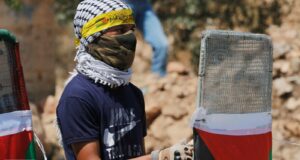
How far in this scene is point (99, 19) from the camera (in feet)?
8.70

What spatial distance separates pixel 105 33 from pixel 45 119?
4883 mm

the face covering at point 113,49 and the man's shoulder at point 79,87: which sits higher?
the face covering at point 113,49

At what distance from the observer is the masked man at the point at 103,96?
2.54 meters

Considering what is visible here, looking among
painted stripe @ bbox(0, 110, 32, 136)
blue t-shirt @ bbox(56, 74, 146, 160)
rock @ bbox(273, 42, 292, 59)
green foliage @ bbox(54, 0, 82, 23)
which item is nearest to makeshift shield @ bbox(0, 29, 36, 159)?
painted stripe @ bbox(0, 110, 32, 136)

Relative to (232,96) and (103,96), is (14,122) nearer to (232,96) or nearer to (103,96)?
(103,96)

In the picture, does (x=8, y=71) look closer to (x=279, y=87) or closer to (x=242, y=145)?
(x=242, y=145)

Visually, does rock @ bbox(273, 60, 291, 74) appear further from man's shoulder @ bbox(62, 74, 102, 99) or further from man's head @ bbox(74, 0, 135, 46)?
man's shoulder @ bbox(62, 74, 102, 99)

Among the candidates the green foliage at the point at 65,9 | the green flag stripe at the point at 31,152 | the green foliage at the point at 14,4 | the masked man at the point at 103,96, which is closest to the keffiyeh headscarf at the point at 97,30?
the masked man at the point at 103,96

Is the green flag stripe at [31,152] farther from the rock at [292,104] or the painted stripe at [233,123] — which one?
the rock at [292,104]

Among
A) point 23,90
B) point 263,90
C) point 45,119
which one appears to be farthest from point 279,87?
point 23,90

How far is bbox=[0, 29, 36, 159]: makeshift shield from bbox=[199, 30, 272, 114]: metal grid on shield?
589 mm

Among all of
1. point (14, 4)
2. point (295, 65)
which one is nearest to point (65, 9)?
point (14, 4)

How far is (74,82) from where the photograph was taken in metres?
2.61

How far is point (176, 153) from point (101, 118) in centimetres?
31
